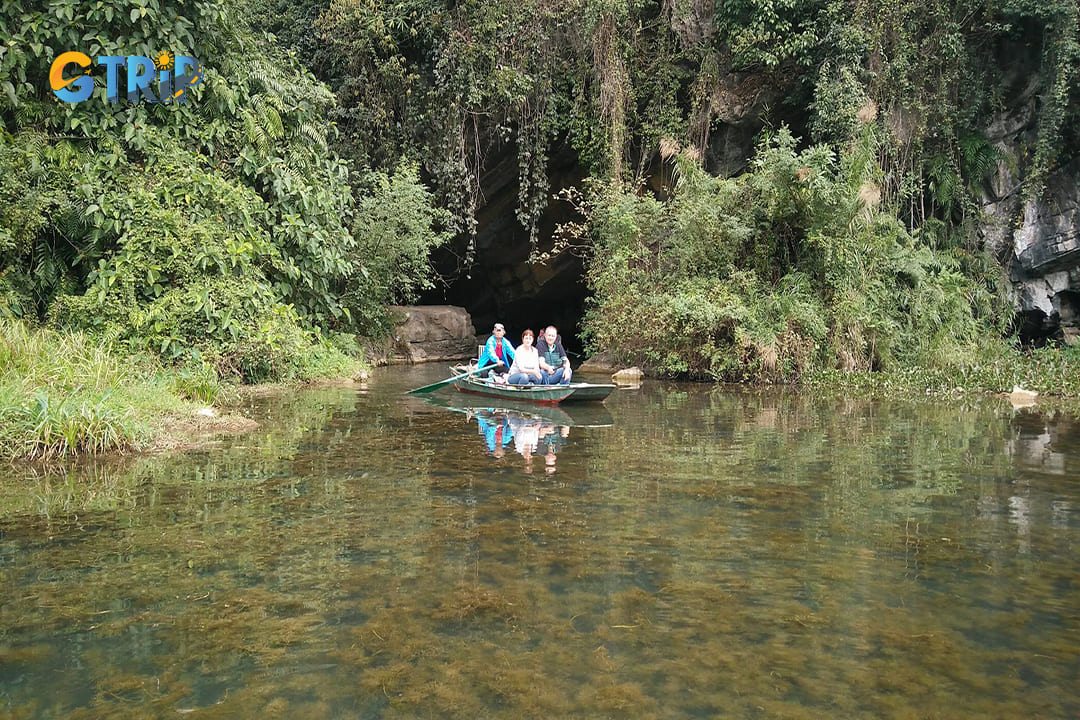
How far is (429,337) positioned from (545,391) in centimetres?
1075

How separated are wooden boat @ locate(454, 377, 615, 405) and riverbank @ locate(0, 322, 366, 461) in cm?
367

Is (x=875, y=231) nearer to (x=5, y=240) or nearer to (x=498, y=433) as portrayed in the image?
(x=498, y=433)

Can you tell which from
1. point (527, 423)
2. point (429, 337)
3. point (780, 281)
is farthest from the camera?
point (429, 337)

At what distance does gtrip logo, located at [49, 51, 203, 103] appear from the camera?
10.9 meters

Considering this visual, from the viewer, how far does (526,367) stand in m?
11.7

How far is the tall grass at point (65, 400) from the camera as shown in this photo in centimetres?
659

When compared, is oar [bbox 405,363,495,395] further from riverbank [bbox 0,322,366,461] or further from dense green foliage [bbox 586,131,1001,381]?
dense green foliage [bbox 586,131,1001,381]

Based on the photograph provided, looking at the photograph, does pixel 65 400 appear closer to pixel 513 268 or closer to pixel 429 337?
pixel 429 337

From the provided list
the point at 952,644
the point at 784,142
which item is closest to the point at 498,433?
the point at 952,644

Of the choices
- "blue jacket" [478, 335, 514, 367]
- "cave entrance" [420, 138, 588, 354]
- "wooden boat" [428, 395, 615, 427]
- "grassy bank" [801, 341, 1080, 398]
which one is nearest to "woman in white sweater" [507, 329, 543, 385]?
"wooden boat" [428, 395, 615, 427]

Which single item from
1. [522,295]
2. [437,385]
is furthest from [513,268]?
[437,385]

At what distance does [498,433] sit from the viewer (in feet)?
29.0

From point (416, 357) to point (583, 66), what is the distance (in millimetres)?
7830

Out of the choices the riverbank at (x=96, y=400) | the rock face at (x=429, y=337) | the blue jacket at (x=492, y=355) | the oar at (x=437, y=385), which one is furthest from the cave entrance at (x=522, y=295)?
the riverbank at (x=96, y=400)
